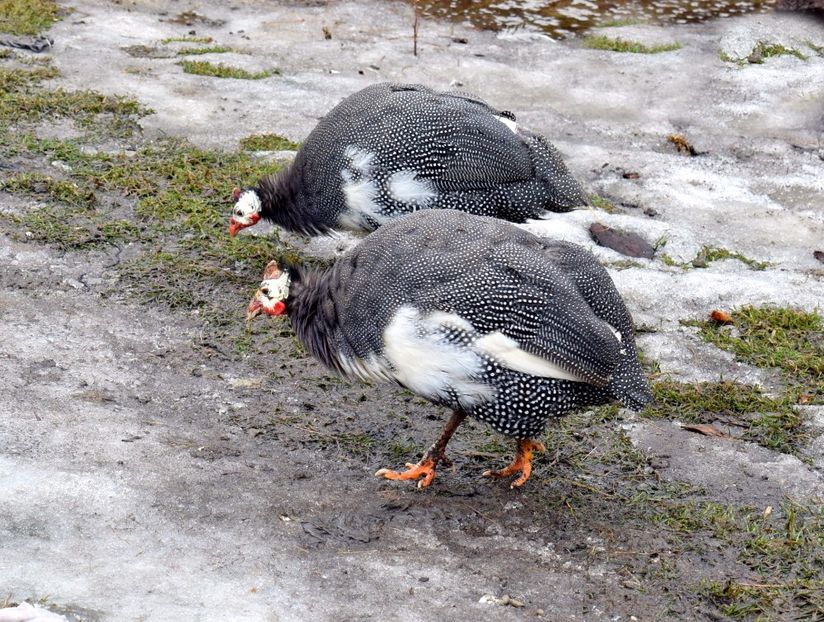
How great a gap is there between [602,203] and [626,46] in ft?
9.70

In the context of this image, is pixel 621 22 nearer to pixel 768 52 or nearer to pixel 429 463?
pixel 768 52

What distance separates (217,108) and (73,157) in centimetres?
125

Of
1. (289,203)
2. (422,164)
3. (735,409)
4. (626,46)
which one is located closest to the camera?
(735,409)

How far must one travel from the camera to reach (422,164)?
5254 millimetres

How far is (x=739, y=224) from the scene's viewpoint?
6.37 m

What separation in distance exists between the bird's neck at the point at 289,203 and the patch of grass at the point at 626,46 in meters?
4.08

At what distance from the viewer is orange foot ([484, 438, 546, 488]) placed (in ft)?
13.9

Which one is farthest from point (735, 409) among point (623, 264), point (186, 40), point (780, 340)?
point (186, 40)

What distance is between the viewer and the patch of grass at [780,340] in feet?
16.0

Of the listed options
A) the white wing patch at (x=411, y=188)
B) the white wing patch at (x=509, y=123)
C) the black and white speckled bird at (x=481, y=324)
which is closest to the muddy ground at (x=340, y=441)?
the black and white speckled bird at (x=481, y=324)

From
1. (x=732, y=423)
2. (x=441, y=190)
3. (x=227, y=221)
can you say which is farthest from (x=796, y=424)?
(x=227, y=221)

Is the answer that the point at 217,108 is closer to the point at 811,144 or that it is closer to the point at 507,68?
the point at 507,68

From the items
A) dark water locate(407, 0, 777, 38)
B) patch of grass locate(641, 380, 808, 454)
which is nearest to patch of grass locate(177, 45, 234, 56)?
dark water locate(407, 0, 777, 38)

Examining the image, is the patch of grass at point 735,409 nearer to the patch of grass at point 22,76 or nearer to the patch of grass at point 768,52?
the patch of grass at point 768,52
